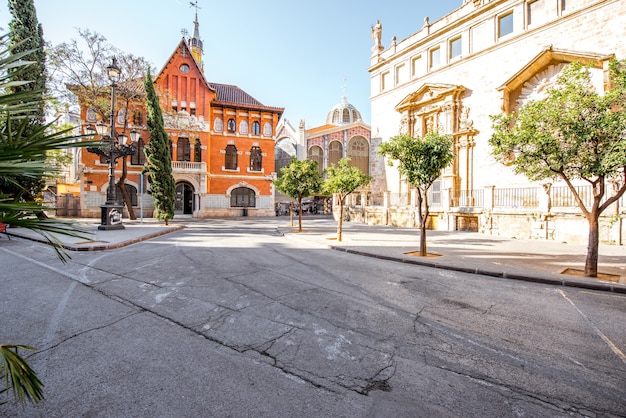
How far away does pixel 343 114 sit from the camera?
179 ft

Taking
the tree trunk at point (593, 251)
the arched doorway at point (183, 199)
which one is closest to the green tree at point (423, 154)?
the tree trunk at point (593, 251)

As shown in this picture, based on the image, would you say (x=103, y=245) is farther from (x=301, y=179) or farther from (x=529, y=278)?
(x=529, y=278)

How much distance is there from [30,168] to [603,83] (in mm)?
22877

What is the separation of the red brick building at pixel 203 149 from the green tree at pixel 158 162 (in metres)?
6.14

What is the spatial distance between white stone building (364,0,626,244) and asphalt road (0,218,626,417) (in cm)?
997

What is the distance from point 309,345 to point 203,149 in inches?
1194

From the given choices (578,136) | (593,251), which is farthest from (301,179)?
(593,251)

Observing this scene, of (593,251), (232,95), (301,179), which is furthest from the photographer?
(232,95)

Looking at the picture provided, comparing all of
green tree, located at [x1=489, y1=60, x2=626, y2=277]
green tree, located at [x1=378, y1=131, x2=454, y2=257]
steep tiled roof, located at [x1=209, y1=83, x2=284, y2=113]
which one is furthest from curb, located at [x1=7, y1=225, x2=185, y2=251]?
steep tiled roof, located at [x1=209, y1=83, x2=284, y2=113]

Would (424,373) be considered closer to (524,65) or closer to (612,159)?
(612,159)

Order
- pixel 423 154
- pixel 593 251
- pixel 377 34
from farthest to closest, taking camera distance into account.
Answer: pixel 377 34
pixel 423 154
pixel 593 251

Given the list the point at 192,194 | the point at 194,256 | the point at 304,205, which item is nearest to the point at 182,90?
the point at 192,194

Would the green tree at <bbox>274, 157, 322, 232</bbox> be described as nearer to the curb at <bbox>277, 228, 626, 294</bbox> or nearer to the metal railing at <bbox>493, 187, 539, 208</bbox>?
the curb at <bbox>277, 228, 626, 294</bbox>

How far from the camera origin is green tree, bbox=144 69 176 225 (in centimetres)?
2005
